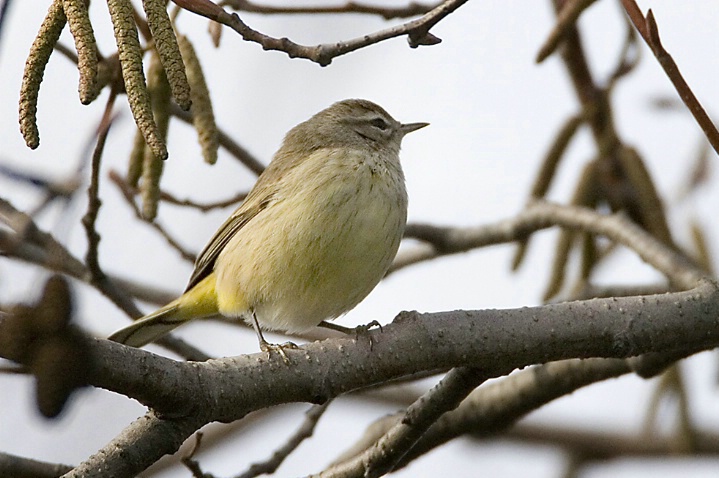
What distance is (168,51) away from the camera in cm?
236

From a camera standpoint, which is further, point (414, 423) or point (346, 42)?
point (414, 423)

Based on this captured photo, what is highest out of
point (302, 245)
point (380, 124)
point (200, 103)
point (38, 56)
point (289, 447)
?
point (380, 124)

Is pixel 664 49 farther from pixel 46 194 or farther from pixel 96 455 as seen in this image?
pixel 96 455

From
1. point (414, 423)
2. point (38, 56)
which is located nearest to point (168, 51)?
point (38, 56)

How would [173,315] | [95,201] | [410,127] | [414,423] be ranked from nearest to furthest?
[414,423] → [95,201] → [173,315] → [410,127]

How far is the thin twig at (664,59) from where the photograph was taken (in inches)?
99.9

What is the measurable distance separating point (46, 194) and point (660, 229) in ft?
13.2

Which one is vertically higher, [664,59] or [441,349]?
[664,59]

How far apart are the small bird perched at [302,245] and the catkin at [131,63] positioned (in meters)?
2.01

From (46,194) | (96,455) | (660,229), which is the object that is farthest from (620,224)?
(46,194)

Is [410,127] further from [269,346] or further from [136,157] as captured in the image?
[269,346]

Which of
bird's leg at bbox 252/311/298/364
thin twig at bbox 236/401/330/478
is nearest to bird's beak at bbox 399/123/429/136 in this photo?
bird's leg at bbox 252/311/298/364

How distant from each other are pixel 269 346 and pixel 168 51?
132 centimetres

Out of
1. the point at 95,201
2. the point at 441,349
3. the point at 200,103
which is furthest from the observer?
the point at 200,103
